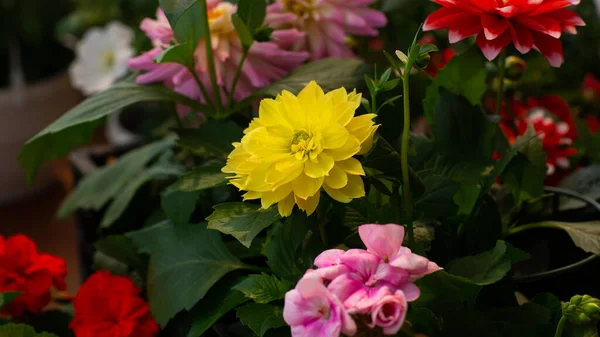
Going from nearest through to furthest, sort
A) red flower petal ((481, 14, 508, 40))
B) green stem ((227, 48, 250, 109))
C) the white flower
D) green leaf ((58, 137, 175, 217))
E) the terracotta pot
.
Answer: red flower petal ((481, 14, 508, 40)) → green stem ((227, 48, 250, 109)) → green leaf ((58, 137, 175, 217)) → the white flower → the terracotta pot

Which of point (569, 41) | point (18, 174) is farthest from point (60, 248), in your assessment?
point (569, 41)

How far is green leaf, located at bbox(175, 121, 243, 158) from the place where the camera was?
0.48m

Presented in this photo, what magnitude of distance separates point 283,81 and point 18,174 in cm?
90

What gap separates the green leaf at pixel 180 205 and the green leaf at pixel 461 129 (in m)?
0.16

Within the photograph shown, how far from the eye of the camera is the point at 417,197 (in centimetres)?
41

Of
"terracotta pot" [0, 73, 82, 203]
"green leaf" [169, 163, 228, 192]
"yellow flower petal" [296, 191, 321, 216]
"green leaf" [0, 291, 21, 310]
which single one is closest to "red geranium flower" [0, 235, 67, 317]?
"green leaf" [0, 291, 21, 310]

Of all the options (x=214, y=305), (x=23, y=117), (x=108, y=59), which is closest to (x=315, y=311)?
(x=214, y=305)

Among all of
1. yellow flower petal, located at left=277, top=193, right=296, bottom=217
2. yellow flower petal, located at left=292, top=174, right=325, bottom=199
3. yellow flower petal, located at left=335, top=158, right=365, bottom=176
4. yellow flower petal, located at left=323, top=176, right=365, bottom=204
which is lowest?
yellow flower petal, located at left=277, top=193, right=296, bottom=217

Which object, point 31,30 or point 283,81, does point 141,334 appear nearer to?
point 283,81

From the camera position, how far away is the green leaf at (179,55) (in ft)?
1.52

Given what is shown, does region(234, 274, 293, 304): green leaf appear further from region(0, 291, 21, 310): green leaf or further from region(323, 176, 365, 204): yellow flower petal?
region(0, 291, 21, 310): green leaf

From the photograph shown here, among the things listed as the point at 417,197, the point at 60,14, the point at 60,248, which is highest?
the point at 417,197

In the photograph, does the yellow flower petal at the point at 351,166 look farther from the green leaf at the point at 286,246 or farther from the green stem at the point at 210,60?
the green stem at the point at 210,60

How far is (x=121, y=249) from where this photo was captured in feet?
1.73
